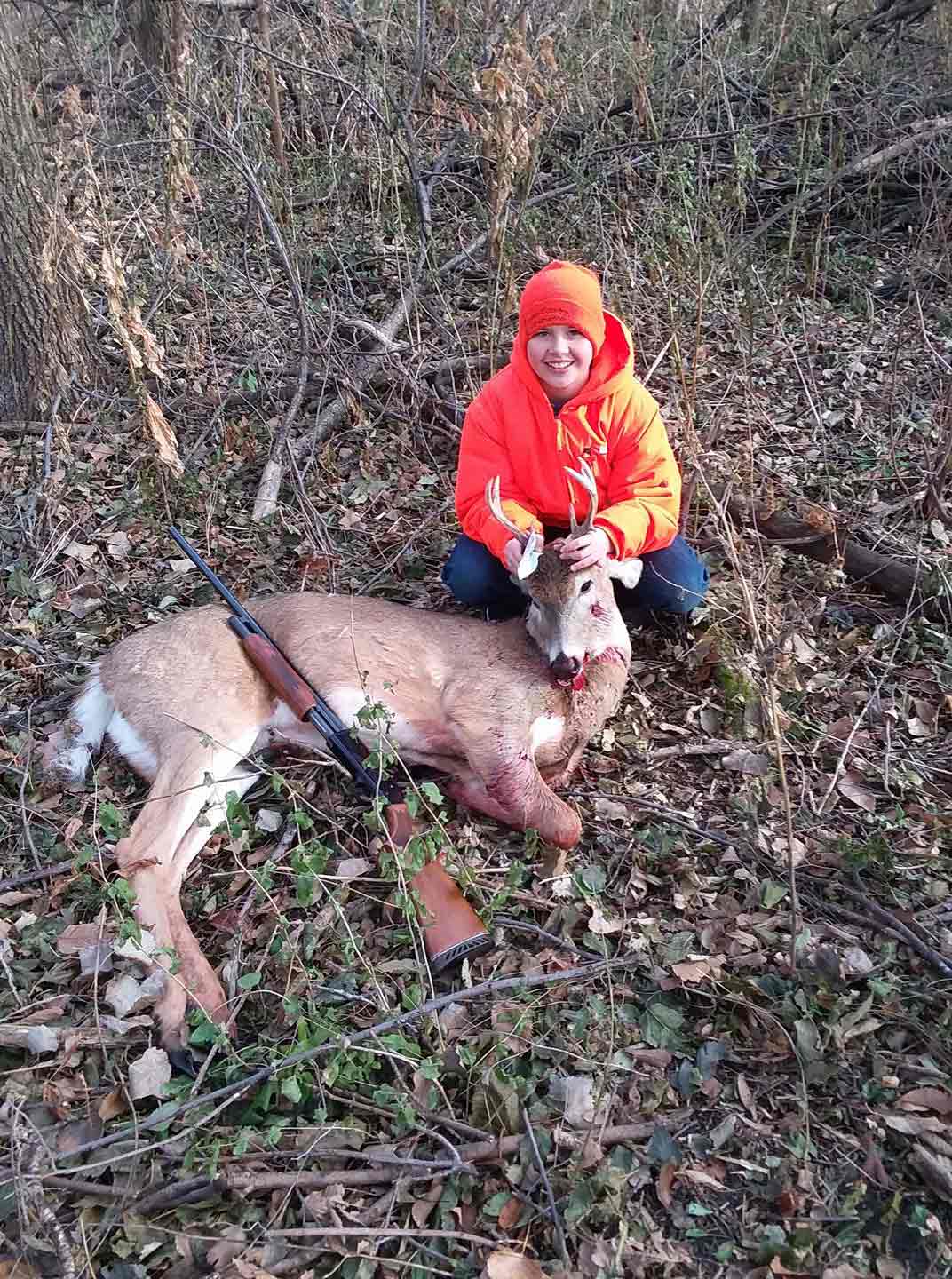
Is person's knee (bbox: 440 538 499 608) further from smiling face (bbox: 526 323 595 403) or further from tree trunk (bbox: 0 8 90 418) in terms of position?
tree trunk (bbox: 0 8 90 418)

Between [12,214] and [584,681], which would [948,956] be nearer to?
[584,681]

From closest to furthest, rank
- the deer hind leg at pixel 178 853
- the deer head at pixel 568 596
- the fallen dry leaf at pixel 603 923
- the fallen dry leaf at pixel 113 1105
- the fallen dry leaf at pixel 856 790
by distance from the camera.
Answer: the fallen dry leaf at pixel 113 1105, the deer hind leg at pixel 178 853, the fallen dry leaf at pixel 603 923, the fallen dry leaf at pixel 856 790, the deer head at pixel 568 596

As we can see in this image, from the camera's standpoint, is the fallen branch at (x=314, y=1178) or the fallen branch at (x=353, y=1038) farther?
the fallen branch at (x=353, y=1038)

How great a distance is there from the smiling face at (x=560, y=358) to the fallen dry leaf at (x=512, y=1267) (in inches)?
121

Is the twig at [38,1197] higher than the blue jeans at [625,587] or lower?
lower

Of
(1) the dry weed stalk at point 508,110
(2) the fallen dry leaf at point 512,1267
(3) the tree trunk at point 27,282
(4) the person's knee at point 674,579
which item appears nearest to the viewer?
(2) the fallen dry leaf at point 512,1267

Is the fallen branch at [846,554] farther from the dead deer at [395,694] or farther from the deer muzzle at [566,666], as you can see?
the deer muzzle at [566,666]

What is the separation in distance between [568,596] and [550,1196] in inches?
83.2

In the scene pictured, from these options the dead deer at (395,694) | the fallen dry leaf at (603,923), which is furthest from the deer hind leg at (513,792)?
the fallen dry leaf at (603,923)

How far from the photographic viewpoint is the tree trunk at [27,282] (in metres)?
4.95

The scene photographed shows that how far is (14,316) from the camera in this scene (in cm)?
531

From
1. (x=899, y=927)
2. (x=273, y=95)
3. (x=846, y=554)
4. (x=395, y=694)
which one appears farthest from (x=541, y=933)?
(x=273, y=95)

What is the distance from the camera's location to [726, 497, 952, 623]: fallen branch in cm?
420

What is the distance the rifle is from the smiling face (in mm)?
1588
